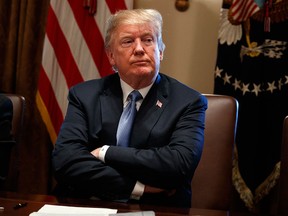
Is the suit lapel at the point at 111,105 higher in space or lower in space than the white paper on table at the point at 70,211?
higher

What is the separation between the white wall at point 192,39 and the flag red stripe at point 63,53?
58 cm

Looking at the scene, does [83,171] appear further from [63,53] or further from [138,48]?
[63,53]

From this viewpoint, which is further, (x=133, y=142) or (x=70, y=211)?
(x=133, y=142)

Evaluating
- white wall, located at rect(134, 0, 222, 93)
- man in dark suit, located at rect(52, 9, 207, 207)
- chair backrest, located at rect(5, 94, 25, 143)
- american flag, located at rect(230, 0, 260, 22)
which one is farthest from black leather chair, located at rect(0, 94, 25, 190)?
american flag, located at rect(230, 0, 260, 22)

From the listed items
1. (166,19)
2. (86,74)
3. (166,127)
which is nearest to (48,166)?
(86,74)

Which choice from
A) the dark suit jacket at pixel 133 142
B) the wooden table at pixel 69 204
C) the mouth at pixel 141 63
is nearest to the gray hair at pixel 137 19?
the mouth at pixel 141 63

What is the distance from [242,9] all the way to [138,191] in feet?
4.90

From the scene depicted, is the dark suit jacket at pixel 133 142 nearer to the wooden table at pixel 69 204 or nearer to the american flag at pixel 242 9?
the wooden table at pixel 69 204

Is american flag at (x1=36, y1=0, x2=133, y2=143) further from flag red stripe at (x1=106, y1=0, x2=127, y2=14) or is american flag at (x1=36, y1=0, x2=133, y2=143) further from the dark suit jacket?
the dark suit jacket

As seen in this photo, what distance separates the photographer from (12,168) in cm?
226

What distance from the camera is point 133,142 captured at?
1.92 m

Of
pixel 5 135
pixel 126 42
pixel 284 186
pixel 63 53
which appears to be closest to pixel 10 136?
pixel 5 135

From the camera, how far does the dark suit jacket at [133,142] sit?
1730 mm

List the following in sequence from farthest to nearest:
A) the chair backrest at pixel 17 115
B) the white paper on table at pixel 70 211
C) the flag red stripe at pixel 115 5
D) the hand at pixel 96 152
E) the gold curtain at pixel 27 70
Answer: the gold curtain at pixel 27 70 < the flag red stripe at pixel 115 5 < the chair backrest at pixel 17 115 < the hand at pixel 96 152 < the white paper on table at pixel 70 211
